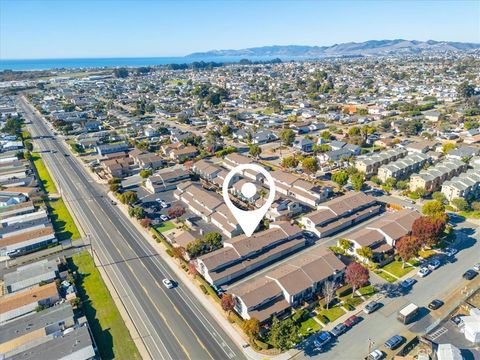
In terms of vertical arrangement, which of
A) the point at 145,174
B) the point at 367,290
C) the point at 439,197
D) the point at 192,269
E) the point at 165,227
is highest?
the point at 145,174

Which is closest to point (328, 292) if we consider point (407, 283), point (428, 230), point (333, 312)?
point (333, 312)

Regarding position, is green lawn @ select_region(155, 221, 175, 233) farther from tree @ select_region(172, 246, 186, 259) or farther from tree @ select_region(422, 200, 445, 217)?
Answer: tree @ select_region(422, 200, 445, 217)

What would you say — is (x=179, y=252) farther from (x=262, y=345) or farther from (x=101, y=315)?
(x=262, y=345)

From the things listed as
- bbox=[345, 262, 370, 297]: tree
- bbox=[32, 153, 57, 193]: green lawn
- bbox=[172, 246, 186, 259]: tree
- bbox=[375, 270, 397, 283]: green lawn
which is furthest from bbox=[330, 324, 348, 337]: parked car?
bbox=[32, 153, 57, 193]: green lawn

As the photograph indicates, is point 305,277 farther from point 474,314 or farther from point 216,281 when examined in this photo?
point 474,314

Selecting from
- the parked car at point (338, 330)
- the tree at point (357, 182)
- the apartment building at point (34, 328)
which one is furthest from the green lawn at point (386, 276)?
the apartment building at point (34, 328)

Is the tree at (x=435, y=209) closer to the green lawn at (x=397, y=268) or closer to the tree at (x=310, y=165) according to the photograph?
the green lawn at (x=397, y=268)

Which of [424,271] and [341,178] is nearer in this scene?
[424,271]

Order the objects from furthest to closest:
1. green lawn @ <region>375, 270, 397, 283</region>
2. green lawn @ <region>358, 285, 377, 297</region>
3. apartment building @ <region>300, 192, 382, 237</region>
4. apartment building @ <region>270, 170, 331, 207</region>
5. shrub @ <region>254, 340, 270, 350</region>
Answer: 1. apartment building @ <region>270, 170, 331, 207</region>
2. apartment building @ <region>300, 192, 382, 237</region>
3. green lawn @ <region>375, 270, 397, 283</region>
4. green lawn @ <region>358, 285, 377, 297</region>
5. shrub @ <region>254, 340, 270, 350</region>
